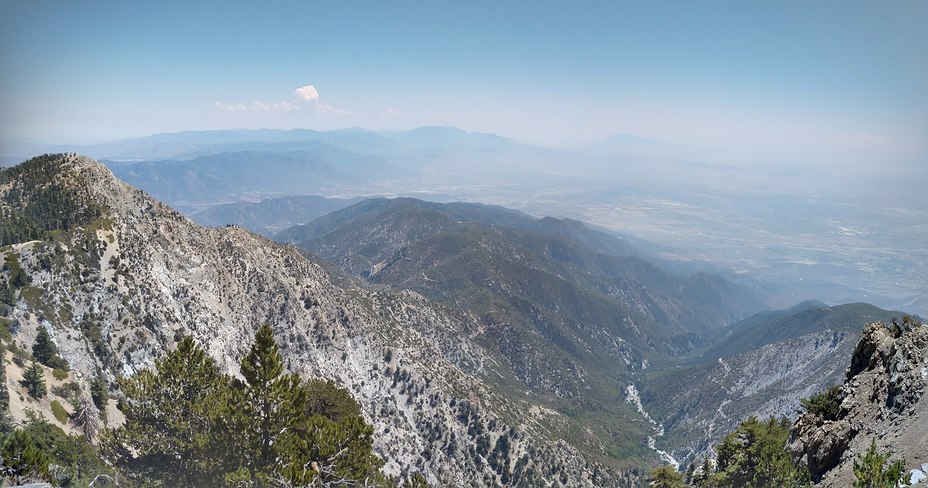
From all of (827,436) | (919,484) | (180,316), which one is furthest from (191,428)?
(180,316)

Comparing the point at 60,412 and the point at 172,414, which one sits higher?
the point at 172,414

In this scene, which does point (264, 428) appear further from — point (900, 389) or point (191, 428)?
point (900, 389)

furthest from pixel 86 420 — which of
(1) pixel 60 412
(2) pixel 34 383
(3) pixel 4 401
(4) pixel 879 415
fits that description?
(4) pixel 879 415

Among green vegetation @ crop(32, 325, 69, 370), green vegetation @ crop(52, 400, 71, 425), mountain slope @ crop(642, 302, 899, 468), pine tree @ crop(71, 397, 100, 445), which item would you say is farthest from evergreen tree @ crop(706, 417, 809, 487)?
mountain slope @ crop(642, 302, 899, 468)

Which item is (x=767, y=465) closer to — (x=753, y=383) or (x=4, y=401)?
(x=4, y=401)

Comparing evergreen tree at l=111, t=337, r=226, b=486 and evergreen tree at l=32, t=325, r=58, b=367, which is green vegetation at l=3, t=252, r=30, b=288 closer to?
evergreen tree at l=32, t=325, r=58, b=367

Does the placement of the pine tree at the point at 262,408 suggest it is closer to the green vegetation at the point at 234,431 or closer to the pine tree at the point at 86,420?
the green vegetation at the point at 234,431
